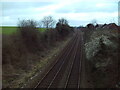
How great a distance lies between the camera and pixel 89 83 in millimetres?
17750

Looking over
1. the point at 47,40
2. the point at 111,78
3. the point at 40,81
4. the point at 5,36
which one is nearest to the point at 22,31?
the point at 5,36

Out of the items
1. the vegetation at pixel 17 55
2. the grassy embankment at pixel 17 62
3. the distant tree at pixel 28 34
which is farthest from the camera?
the distant tree at pixel 28 34

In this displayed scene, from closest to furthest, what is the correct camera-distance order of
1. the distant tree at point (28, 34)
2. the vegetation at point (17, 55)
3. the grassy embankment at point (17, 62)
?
the grassy embankment at point (17, 62) < the vegetation at point (17, 55) < the distant tree at point (28, 34)

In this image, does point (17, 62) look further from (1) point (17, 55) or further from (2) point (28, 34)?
(2) point (28, 34)

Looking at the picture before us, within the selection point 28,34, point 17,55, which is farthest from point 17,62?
point 28,34

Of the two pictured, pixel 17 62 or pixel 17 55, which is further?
pixel 17 55

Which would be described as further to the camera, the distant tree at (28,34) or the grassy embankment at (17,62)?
the distant tree at (28,34)

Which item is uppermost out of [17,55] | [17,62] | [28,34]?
[28,34]

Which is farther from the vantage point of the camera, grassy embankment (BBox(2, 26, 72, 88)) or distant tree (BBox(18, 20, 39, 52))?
distant tree (BBox(18, 20, 39, 52))

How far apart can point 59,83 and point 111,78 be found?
4.32 metres

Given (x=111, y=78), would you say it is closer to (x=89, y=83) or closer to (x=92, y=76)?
(x=89, y=83)

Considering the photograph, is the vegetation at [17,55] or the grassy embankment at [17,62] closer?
the grassy embankment at [17,62]

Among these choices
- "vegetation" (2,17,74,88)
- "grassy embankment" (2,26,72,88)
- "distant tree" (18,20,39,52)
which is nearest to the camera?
"grassy embankment" (2,26,72,88)

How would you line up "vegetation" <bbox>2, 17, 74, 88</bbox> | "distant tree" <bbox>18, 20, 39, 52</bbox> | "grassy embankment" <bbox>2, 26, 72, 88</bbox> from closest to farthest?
"grassy embankment" <bbox>2, 26, 72, 88</bbox> < "vegetation" <bbox>2, 17, 74, 88</bbox> < "distant tree" <bbox>18, 20, 39, 52</bbox>
